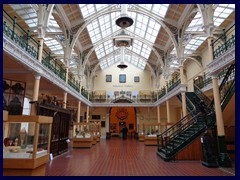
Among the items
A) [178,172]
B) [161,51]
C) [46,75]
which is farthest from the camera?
[161,51]

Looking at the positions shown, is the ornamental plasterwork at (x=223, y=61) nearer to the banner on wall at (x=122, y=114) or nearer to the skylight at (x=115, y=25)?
the skylight at (x=115, y=25)

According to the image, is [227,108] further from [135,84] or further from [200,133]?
[135,84]

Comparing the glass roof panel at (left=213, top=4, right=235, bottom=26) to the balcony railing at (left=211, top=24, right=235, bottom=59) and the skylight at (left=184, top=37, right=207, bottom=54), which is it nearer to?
the skylight at (left=184, top=37, right=207, bottom=54)

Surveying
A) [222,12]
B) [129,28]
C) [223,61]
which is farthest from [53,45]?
[223,61]

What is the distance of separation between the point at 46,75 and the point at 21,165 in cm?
693

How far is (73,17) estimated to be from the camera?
49.1 feet

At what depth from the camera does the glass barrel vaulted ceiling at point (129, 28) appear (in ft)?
44.4

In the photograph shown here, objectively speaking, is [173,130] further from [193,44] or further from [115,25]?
[115,25]

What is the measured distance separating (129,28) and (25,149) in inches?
702

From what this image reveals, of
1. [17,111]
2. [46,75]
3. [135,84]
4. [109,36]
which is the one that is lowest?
[17,111]

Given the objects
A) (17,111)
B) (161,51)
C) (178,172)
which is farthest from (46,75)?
(161,51)

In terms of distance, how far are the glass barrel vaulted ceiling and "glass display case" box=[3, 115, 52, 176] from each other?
26.6 feet

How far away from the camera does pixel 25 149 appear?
4.85m

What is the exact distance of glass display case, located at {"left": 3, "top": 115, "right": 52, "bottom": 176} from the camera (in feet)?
14.9
